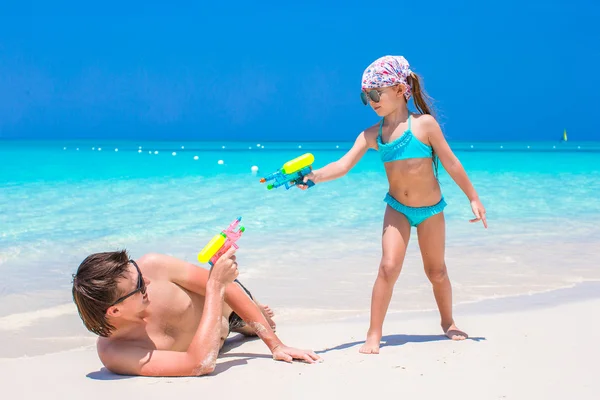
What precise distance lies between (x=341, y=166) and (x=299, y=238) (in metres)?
3.21

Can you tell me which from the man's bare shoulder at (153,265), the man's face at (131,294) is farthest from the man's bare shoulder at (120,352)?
the man's bare shoulder at (153,265)

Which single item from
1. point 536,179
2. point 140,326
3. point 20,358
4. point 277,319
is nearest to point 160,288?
point 140,326

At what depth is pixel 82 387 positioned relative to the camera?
2.89 m

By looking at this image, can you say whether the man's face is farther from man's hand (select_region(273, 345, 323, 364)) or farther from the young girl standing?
the young girl standing

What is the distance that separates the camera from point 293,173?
3.40 meters

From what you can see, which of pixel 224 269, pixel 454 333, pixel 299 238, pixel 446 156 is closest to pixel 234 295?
pixel 224 269

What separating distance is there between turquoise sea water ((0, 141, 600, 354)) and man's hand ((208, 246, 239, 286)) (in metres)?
1.19

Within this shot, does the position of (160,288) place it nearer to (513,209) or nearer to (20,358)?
(20,358)

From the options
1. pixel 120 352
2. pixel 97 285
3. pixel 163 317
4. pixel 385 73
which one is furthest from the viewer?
pixel 385 73

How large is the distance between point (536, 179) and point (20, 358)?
13.5 metres

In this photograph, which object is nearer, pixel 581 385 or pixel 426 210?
pixel 581 385

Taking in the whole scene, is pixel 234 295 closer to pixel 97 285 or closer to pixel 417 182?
pixel 97 285

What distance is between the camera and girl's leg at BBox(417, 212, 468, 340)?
360cm

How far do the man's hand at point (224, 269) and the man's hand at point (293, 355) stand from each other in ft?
1.39
